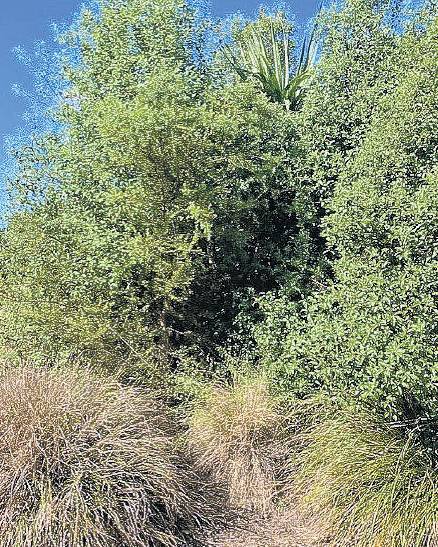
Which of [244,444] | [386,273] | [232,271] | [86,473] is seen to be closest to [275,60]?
[232,271]

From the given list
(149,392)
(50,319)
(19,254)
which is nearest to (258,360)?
(149,392)

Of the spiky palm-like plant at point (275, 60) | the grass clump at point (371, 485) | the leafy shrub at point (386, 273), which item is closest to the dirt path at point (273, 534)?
the grass clump at point (371, 485)

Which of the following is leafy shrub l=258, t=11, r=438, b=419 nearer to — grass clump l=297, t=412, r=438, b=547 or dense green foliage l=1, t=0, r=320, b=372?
grass clump l=297, t=412, r=438, b=547

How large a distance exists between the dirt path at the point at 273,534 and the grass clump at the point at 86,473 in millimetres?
222

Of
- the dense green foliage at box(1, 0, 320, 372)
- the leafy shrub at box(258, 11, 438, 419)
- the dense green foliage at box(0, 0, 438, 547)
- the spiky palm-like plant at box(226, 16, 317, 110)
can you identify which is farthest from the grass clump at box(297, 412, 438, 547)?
the spiky palm-like plant at box(226, 16, 317, 110)

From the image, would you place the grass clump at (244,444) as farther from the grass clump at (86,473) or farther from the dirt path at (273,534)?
the grass clump at (86,473)

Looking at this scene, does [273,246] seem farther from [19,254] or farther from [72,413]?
[72,413]

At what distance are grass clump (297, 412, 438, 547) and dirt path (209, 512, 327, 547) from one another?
0.17 m

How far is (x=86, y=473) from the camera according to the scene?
4062 mm

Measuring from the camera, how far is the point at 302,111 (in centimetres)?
758

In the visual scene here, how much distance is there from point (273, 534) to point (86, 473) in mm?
1511

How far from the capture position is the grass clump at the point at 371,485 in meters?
3.96

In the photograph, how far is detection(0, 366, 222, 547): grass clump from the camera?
3.87 meters

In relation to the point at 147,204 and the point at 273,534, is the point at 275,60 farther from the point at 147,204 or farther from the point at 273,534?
the point at 273,534
